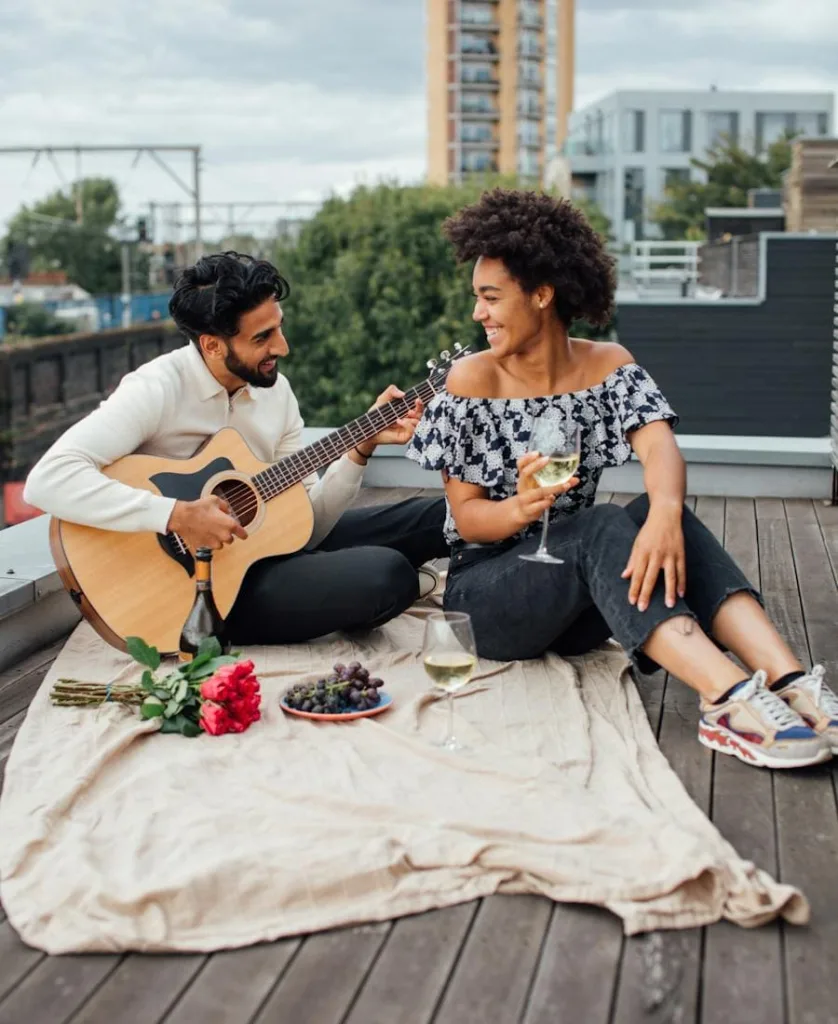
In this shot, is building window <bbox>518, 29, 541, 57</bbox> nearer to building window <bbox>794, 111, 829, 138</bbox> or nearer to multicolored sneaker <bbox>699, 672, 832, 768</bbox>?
building window <bbox>794, 111, 829, 138</bbox>

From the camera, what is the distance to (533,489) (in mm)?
2973

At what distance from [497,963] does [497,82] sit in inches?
2968

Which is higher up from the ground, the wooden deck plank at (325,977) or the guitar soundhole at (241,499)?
the guitar soundhole at (241,499)

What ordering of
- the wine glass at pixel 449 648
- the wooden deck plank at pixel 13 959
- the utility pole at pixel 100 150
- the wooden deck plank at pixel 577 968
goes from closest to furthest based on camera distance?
the wooden deck plank at pixel 577 968, the wooden deck plank at pixel 13 959, the wine glass at pixel 449 648, the utility pole at pixel 100 150

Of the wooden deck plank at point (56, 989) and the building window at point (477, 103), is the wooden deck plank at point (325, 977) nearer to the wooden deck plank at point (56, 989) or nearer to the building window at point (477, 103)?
the wooden deck plank at point (56, 989)

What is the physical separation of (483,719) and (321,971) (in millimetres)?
1037

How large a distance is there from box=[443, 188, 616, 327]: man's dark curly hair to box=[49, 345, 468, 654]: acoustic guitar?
0.43 metres

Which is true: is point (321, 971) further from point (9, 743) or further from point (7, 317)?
point (7, 317)

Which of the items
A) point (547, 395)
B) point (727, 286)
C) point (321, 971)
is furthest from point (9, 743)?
point (727, 286)

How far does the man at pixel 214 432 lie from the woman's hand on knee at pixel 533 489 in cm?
62

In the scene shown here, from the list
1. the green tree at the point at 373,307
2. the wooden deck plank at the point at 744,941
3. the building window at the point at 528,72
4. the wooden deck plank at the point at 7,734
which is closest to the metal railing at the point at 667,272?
the green tree at the point at 373,307

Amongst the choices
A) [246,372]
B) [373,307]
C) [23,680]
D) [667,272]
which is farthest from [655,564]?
[373,307]

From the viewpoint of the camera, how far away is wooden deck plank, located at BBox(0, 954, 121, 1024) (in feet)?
6.31

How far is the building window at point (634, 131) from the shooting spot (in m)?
61.0
